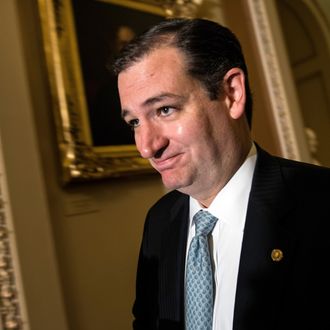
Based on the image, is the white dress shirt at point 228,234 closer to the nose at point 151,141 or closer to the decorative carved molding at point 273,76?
the nose at point 151,141

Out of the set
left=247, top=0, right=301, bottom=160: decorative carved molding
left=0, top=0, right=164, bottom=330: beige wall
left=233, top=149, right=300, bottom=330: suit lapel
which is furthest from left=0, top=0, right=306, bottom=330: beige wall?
left=247, top=0, right=301, bottom=160: decorative carved molding

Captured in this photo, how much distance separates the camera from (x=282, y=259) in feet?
3.43

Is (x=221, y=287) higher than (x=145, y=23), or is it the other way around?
(x=145, y=23)

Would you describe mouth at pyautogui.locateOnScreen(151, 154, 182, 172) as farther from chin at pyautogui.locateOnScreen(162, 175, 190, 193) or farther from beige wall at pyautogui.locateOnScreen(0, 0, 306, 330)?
beige wall at pyautogui.locateOnScreen(0, 0, 306, 330)

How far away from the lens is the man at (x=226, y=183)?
1024mm

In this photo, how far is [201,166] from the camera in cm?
117

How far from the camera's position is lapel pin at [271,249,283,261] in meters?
1.05

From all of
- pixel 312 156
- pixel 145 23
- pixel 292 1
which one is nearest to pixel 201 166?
pixel 145 23

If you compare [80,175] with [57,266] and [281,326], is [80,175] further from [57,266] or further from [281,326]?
A: [281,326]

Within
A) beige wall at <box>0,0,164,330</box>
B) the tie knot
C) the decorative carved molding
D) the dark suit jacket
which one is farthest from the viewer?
the decorative carved molding

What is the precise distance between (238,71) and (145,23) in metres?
1.32

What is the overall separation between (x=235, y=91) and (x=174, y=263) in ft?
2.06

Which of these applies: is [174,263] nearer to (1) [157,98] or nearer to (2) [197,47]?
(1) [157,98]

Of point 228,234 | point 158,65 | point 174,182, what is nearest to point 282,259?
point 228,234
